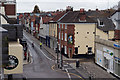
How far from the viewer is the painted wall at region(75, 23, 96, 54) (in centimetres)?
3744

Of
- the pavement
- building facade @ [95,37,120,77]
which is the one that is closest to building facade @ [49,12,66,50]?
the pavement

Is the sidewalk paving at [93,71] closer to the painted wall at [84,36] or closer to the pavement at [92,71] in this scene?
the pavement at [92,71]

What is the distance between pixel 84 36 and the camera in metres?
38.0

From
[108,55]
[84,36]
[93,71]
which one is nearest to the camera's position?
[108,55]

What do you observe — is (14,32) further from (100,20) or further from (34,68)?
(100,20)

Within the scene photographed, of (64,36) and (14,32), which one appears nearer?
(14,32)

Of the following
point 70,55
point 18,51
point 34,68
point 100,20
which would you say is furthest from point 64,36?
point 18,51

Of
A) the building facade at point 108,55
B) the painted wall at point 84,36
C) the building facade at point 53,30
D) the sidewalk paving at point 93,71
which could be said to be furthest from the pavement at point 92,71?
the building facade at point 53,30

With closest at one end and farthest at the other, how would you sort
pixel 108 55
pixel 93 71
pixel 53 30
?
pixel 108 55
pixel 93 71
pixel 53 30

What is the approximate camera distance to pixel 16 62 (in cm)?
643

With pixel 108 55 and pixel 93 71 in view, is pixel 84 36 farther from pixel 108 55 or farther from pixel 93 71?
pixel 93 71

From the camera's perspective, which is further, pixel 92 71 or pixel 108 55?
pixel 92 71

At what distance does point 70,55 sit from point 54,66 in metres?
8.21

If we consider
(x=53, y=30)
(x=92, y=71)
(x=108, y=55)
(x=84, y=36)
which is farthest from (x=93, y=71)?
(x=53, y=30)
